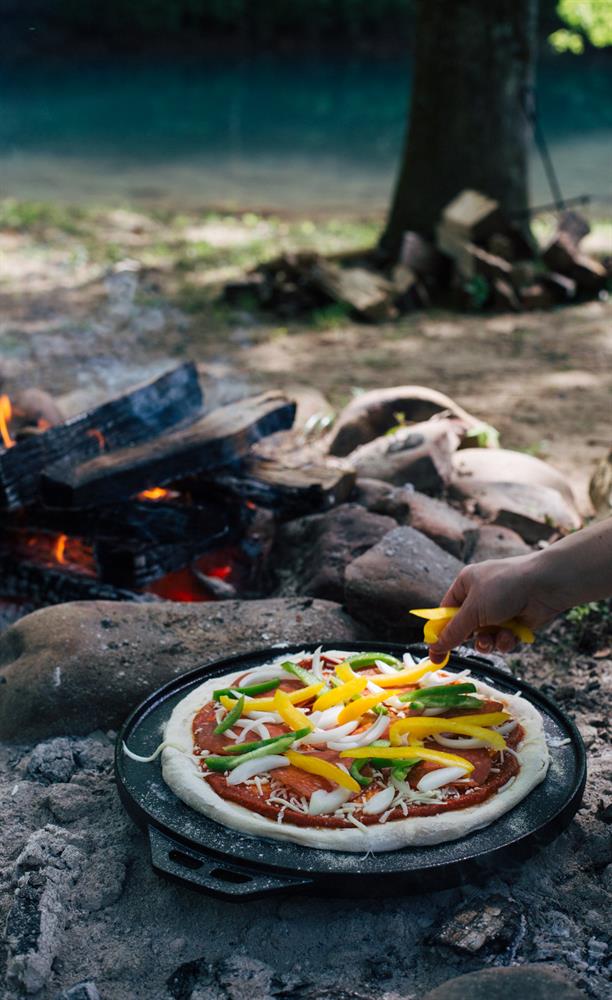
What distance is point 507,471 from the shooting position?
5.37 m

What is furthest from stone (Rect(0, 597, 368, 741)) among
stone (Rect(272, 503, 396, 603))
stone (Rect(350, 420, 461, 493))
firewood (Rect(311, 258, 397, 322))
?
firewood (Rect(311, 258, 397, 322))

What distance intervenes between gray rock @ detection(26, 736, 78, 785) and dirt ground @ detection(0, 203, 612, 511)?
3180mm

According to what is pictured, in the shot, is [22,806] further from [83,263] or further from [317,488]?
[83,263]

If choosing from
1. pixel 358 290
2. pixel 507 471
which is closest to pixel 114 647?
pixel 507 471

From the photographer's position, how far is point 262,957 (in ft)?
8.73

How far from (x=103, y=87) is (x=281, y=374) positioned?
96.2ft

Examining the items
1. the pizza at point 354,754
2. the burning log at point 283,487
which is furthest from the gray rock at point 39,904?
the burning log at point 283,487

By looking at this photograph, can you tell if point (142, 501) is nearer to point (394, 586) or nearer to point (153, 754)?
point (394, 586)

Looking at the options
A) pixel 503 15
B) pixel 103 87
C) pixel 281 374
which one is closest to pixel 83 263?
pixel 281 374

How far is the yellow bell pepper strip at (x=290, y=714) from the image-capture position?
297 centimetres

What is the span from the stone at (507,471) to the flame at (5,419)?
2.10 metres

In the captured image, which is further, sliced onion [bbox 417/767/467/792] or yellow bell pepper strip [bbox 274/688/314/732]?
yellow bell pepper strip [bbox 274/688/314/732]

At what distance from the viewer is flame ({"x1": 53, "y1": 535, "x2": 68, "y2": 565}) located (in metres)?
4.62

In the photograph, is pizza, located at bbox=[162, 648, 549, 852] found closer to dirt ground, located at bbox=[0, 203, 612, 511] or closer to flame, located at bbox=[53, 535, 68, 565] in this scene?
flame, located at bbox=[53, 535, 68, 565]
